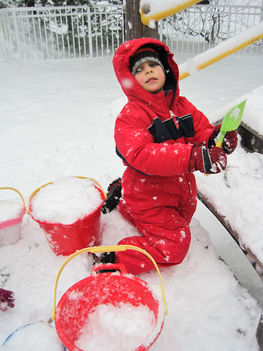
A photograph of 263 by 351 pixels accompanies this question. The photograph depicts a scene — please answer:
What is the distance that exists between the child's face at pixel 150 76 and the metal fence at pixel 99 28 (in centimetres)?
655

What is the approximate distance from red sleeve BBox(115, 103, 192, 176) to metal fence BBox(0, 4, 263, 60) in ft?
22.3

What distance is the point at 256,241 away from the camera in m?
1.27

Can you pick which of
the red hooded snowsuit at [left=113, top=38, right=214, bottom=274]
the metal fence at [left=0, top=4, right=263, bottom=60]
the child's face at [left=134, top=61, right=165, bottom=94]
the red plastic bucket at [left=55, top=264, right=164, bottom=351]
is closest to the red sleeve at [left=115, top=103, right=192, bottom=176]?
the red hooded snowsuit at [left=113, top=38, right=214, bottom=274]

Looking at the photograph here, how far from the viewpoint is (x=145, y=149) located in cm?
136

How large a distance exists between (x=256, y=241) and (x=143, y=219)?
0.62 metres

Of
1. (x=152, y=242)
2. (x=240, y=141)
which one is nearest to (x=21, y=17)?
(x=240, y=141)

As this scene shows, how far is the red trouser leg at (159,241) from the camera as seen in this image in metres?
1.53

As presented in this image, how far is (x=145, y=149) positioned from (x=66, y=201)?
558 mm

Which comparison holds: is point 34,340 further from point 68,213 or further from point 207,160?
point 207,160

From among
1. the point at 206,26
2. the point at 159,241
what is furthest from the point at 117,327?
the point at 206,26

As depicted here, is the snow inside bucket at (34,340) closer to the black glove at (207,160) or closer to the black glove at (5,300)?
the black glove at (5,300)

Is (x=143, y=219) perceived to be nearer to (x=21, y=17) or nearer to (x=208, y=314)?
(x=208, y=314)

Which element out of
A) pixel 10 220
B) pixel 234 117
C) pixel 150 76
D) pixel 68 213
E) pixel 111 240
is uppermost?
pixel 150 76

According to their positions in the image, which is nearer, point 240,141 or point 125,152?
point 125,152
